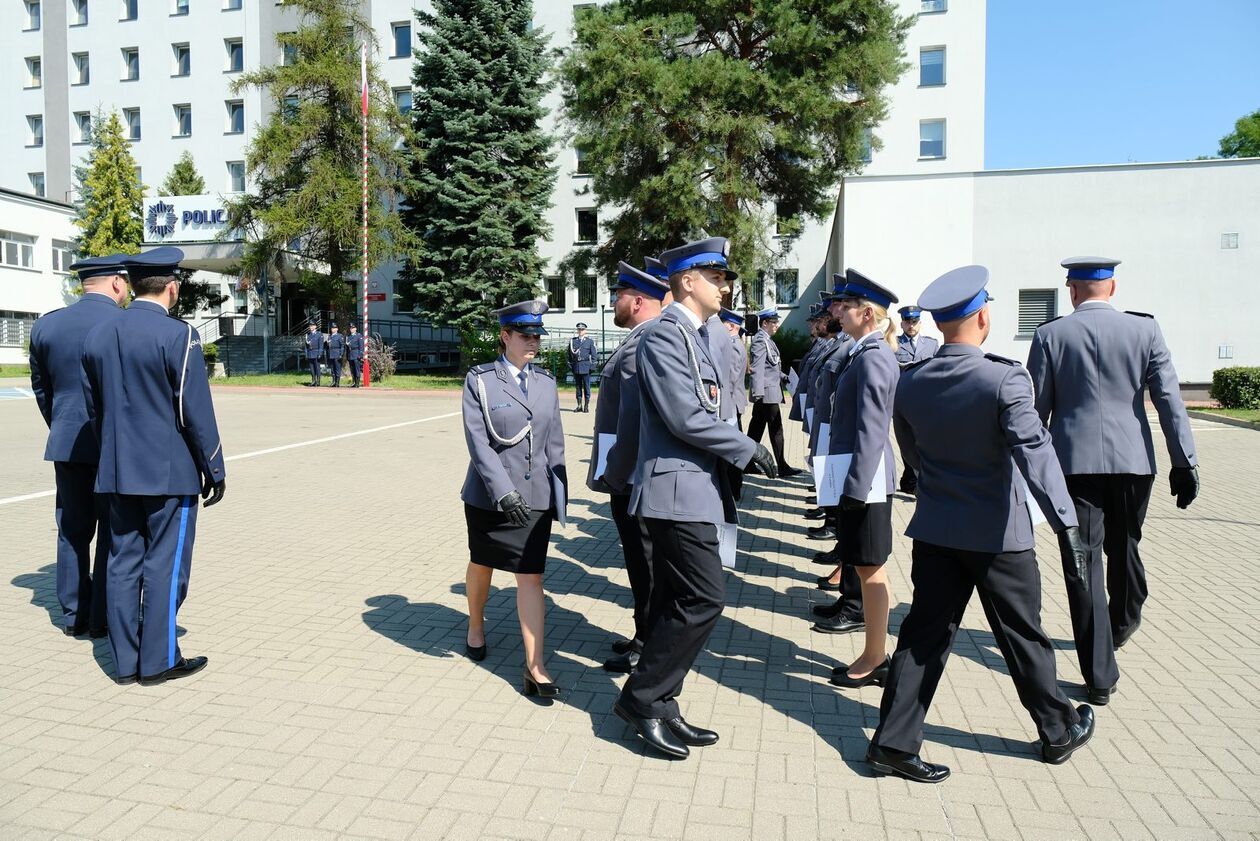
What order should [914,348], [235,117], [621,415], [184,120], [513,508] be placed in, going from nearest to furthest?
[513,508], [621,415], [914,348], [235,117], [184,120]

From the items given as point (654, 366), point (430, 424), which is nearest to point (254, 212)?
point (430, 424)

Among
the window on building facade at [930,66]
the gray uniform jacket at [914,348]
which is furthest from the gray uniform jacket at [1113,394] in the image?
the window on building facade at [930,66]

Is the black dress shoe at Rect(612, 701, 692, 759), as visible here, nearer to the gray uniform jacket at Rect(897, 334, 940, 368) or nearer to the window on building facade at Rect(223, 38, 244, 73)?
the gray uniform jacket at Rect(897, 334, 940, 368)

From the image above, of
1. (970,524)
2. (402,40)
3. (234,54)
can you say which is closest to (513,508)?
(970,524)

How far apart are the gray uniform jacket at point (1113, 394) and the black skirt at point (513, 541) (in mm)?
2549

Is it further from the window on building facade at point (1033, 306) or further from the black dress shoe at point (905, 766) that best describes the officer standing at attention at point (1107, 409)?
the window on building facade at point (1033, 306)

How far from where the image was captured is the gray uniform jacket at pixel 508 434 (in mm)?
4391

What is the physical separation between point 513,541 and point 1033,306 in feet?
70.7

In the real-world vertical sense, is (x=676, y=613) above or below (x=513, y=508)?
below

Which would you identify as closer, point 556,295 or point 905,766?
point 905,766

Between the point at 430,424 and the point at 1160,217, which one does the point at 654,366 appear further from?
the point at 1160,217

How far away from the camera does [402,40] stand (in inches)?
1735

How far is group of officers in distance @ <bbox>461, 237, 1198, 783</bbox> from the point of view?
3434mm

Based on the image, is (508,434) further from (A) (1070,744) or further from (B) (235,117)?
(B) (235,117)
